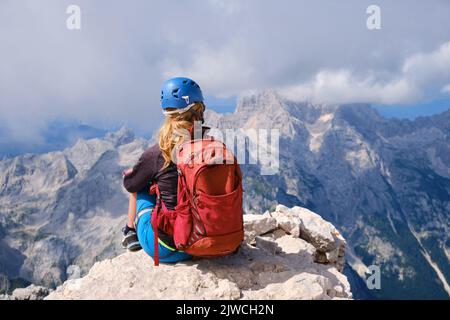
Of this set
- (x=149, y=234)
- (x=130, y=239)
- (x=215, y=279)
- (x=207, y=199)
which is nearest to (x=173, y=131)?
(x=207, y=199)

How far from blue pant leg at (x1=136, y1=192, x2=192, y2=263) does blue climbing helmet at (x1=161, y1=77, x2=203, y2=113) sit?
95.1 inches

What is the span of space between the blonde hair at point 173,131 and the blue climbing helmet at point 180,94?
0.58 feet

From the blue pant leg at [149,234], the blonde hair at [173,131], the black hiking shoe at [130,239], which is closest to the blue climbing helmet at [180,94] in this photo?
the blonde hair at [173,131]

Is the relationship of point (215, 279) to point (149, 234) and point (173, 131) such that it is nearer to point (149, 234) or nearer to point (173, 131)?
point (149, 234)

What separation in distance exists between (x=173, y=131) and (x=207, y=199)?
73.1 inches

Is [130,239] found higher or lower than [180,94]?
lower

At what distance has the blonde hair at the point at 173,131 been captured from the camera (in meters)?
8.83

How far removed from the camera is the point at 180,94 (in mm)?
9227

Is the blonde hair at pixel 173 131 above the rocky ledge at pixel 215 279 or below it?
above

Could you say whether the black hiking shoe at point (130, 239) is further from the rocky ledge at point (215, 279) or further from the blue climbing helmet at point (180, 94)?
the blue climbing helmet at point (180, 94)
